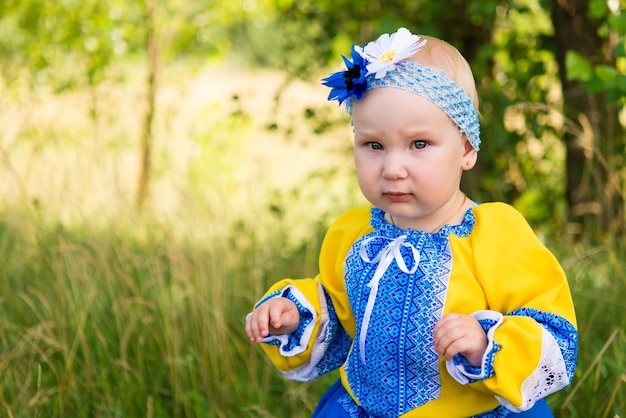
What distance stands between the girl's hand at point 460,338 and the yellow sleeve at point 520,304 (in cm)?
3

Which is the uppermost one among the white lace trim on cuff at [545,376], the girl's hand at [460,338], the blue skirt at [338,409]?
the girl's hand at [460,338]

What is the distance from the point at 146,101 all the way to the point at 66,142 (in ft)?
2.88

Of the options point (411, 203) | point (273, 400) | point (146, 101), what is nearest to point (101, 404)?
point (273, 400)

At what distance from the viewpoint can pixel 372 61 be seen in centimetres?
171

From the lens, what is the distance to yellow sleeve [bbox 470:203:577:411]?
1.56m

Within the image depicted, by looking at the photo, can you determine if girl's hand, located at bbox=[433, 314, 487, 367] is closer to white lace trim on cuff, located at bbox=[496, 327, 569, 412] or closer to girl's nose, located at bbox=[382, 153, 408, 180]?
white lace trim on cuff, located at bbox=[496, 327, 569, 412]

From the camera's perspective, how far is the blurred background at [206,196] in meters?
2.91

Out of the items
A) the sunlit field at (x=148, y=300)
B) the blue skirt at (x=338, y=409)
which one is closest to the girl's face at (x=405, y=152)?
the blue skirt at (x=338, y=409)

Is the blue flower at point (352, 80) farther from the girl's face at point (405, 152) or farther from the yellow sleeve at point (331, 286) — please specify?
the yellow sleeve at point (331, 286)

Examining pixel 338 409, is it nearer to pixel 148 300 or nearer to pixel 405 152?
pixel 405 152

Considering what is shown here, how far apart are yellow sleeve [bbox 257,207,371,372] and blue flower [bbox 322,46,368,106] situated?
0.35 m

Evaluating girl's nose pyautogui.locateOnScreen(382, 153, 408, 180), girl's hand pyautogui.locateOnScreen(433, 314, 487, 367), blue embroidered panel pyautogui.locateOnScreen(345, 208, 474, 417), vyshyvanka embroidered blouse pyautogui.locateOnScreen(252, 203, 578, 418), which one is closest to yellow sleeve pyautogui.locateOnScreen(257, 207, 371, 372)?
vyshyvanka embroidered blouse pyautogui.locateOnScreen(252, 203, 578, 418)

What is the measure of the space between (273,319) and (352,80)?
57 cm

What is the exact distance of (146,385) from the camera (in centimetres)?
297
